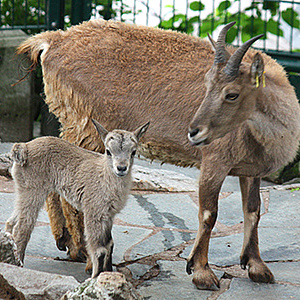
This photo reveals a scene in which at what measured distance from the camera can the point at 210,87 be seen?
378cm

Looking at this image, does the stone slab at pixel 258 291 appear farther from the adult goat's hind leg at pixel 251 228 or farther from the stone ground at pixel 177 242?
the adult goat's hind leg at pixel 251 228

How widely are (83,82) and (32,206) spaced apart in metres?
1.24

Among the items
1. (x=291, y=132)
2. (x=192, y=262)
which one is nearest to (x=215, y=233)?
(x=192, y=262)

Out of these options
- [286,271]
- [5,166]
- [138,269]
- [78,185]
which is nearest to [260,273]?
[286,271]

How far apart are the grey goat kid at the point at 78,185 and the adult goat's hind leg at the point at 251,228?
1038mm

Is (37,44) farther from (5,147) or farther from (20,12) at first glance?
(20,12)

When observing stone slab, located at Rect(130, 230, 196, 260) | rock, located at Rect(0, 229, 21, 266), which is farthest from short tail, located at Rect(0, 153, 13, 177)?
rock, located at Rect(0, 229, 21, 266)

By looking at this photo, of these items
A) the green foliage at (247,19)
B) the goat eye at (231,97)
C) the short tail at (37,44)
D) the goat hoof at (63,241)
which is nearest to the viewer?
the goat eye at (231,97)

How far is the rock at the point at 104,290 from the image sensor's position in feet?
9.49

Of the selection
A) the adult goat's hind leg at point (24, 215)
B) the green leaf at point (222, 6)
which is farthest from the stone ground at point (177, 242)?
the green leaf at point (222, 6)

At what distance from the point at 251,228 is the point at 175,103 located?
1.16m

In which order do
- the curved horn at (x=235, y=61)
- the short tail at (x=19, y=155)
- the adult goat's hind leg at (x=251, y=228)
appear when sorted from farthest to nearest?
the adult goat's hind leg at (x=251, y=228)
the short tail at (x=19, y=155)
the curved horn at (x=235, y=61)

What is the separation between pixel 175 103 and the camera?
4551mm

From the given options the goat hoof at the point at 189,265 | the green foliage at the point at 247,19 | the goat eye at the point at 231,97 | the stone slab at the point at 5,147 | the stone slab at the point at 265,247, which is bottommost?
the stone slab at the point at 265,247
